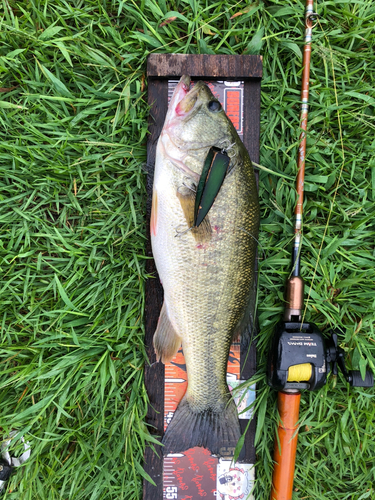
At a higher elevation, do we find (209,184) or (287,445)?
(209,184)

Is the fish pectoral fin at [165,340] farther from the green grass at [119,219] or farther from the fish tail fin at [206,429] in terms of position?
the fish tail fin at [206,429]

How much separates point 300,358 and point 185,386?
785 millimetres

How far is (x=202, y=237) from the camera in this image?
1.78 metres

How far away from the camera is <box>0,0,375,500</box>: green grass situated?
6.95 feet

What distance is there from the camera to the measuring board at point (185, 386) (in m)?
2.17

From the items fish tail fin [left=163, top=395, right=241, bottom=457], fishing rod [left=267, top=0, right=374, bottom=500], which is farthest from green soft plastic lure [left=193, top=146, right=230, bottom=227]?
fish tail fin [left=163, top=395, right=241, bottom=457]

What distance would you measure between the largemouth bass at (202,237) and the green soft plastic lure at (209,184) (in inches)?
1.2

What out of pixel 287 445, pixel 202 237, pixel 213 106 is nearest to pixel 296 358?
pixel 287 445

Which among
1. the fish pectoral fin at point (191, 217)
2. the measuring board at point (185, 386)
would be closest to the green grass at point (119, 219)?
the measuring board at point (185, 386)

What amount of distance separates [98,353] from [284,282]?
4.39ft

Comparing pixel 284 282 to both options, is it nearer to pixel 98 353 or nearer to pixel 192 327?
pixel 192 327

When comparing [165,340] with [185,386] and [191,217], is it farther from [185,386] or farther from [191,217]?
[191,217]

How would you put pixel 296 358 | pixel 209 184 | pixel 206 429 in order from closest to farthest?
pixel 209 184 → pixel 296 358 → pixel 206 429

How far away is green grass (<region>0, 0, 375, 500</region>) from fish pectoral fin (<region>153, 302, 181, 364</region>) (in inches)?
7.6
